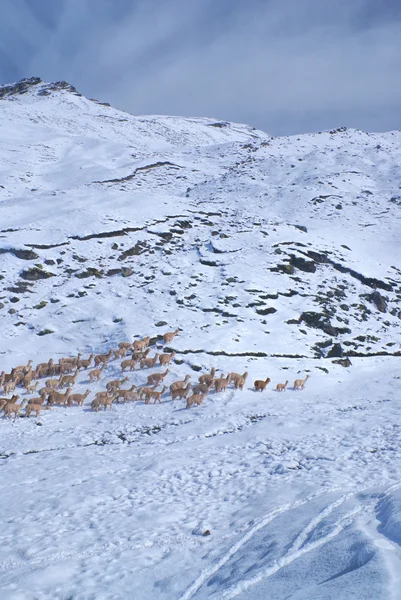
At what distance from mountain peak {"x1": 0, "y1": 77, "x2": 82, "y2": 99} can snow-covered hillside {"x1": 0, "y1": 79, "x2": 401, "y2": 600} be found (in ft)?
230

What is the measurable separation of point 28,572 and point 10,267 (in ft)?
71.7

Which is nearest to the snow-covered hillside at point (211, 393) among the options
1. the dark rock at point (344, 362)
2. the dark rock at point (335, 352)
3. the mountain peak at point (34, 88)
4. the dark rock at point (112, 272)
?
the dark rock at point (335, 352)

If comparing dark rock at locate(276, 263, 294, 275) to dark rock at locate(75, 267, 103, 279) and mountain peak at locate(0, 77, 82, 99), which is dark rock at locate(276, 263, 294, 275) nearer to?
dark rock at locate(75, 267, 103, 279)

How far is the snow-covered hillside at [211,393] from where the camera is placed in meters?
6.74

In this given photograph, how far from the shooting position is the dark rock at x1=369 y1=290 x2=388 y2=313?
25891 mm

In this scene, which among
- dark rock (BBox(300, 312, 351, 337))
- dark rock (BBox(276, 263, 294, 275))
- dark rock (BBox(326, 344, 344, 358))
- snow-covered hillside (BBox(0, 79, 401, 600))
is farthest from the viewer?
dark rock (BBox(276, 263, 294, 275))

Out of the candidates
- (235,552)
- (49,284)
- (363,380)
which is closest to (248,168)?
(49,284)

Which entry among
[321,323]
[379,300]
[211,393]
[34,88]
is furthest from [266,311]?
[34,88]

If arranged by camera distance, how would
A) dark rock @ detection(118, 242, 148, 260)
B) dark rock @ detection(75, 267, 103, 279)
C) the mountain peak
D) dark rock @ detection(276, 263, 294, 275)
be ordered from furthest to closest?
the mountain peak < dark rock @ detection(118, 242, 148, 260) < dark rock @ detection(276, 263, 294, 275) < dark rock @ detection(75, 267, 103, 279)

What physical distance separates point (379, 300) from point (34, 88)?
4520 inches

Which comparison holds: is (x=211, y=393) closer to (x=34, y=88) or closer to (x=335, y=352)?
(x=335, y=352)

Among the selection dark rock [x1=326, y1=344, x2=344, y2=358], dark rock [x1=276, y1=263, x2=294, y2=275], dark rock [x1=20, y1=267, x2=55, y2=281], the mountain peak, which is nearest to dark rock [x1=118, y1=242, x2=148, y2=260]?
dark rock [x1=20, y1=267, x2=55, y2=281]

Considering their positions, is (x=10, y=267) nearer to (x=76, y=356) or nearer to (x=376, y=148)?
(x=76, y=356)

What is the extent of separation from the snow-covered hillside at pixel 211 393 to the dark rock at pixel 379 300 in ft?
0.26
